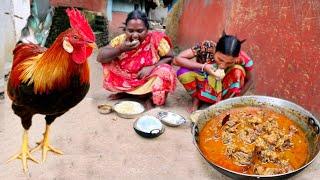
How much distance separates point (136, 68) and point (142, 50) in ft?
0.73

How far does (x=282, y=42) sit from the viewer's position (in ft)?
12.9

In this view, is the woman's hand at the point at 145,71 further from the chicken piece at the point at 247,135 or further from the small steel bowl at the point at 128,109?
the chicken piece at the point at 247,135

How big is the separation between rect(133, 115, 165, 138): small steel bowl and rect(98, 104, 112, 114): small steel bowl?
1.86 ft

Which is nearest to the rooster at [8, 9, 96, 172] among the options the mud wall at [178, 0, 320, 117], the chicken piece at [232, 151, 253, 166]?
the chicken piece at [232, 151, 253, 166]

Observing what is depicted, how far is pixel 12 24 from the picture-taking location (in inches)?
185

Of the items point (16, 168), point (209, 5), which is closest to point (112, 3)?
point (209, 5)

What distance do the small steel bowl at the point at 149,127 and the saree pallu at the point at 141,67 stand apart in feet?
1.82

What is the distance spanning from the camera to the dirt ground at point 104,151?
8.91ft

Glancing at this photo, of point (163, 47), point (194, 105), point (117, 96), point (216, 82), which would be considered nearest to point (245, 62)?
point (216, 82)

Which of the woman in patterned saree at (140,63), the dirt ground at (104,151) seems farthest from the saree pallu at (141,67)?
the dirt ground at (104,151)

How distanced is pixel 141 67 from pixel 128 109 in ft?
1.81

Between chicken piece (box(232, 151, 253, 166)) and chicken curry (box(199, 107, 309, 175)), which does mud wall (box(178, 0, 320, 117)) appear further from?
chicken piece (box(232, 151, 253, 166))

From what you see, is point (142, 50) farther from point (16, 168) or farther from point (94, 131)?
point (16, 168)

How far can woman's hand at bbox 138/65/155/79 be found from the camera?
3961mm
